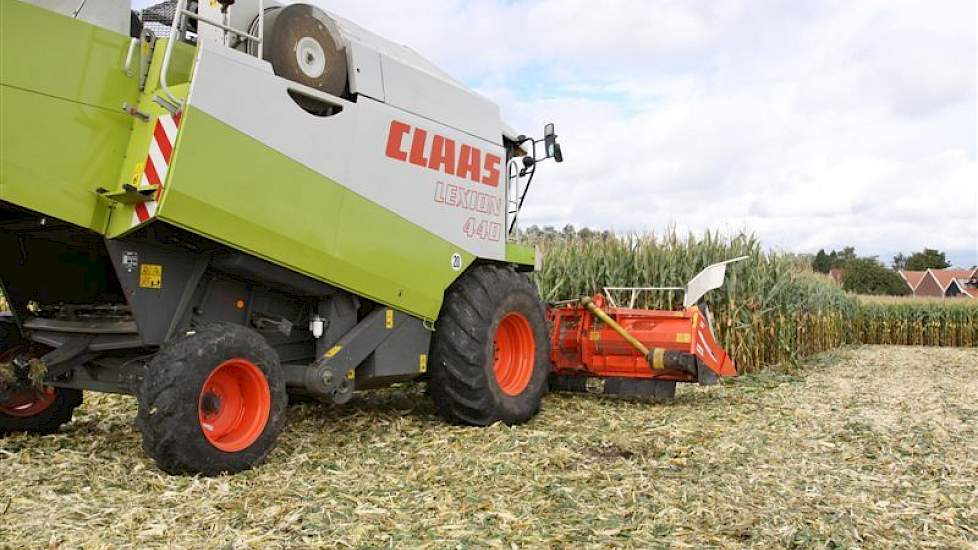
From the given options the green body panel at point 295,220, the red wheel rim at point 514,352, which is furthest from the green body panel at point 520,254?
the green body panel at point 295,220

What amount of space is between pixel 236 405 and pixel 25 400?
1943mm

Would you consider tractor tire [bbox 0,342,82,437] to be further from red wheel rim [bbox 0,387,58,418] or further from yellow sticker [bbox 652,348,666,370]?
yellow sticker [bbox 652,348,666,370]

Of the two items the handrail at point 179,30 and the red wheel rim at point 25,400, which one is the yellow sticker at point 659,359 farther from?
the red wheel rim at point 25,400

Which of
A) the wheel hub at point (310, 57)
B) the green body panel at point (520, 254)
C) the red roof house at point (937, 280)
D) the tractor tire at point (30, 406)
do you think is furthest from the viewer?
the red roof house at point (937, 280)

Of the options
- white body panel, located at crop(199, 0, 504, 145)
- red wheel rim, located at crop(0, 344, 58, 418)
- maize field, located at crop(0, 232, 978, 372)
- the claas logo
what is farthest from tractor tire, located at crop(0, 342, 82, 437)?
maize field, located at crop(0, 232, 978, 372)

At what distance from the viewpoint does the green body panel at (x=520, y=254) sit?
693cm

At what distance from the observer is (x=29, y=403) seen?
560 centimetres

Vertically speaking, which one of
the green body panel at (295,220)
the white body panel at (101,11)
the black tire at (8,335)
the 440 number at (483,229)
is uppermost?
the white body panel at (101,11)

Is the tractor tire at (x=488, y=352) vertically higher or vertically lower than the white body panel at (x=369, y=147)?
lower

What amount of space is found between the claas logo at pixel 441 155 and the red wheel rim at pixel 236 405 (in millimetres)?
1840

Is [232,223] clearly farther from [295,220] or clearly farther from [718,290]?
[718,290]

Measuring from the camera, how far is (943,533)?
3.75m

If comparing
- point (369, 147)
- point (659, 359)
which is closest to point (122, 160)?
point (369, 147)

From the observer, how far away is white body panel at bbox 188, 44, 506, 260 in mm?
4539
